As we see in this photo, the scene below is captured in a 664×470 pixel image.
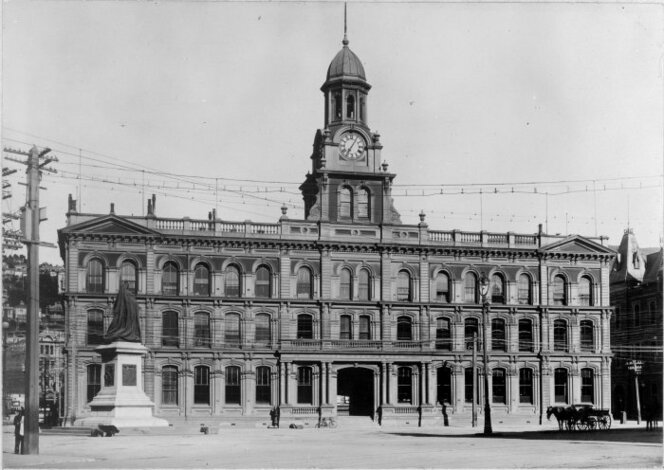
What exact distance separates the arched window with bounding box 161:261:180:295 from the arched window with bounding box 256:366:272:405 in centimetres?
679

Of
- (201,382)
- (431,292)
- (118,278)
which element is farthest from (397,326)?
(118,278)

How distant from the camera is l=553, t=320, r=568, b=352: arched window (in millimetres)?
58594

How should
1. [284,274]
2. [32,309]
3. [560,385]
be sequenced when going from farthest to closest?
[560,385] < [284,274] < [32,309]

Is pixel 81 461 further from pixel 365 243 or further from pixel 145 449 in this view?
pixel 365 243

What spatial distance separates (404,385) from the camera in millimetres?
55938

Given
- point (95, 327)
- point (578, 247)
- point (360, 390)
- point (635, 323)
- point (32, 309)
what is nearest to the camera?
point (32, 309)

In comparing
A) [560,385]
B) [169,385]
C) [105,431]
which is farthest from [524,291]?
[105,431]

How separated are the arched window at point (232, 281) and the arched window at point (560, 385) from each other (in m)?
20.8

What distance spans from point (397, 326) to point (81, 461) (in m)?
33.0

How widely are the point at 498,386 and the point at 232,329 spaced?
55.4ft

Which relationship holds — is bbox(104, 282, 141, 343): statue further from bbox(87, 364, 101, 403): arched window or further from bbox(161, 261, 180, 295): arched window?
bbox(161, 261, 180, 295): arched window

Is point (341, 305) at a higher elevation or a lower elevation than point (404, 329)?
higher

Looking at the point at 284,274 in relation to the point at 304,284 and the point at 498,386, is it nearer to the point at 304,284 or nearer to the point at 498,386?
the point at 304,284

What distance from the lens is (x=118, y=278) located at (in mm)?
52531
